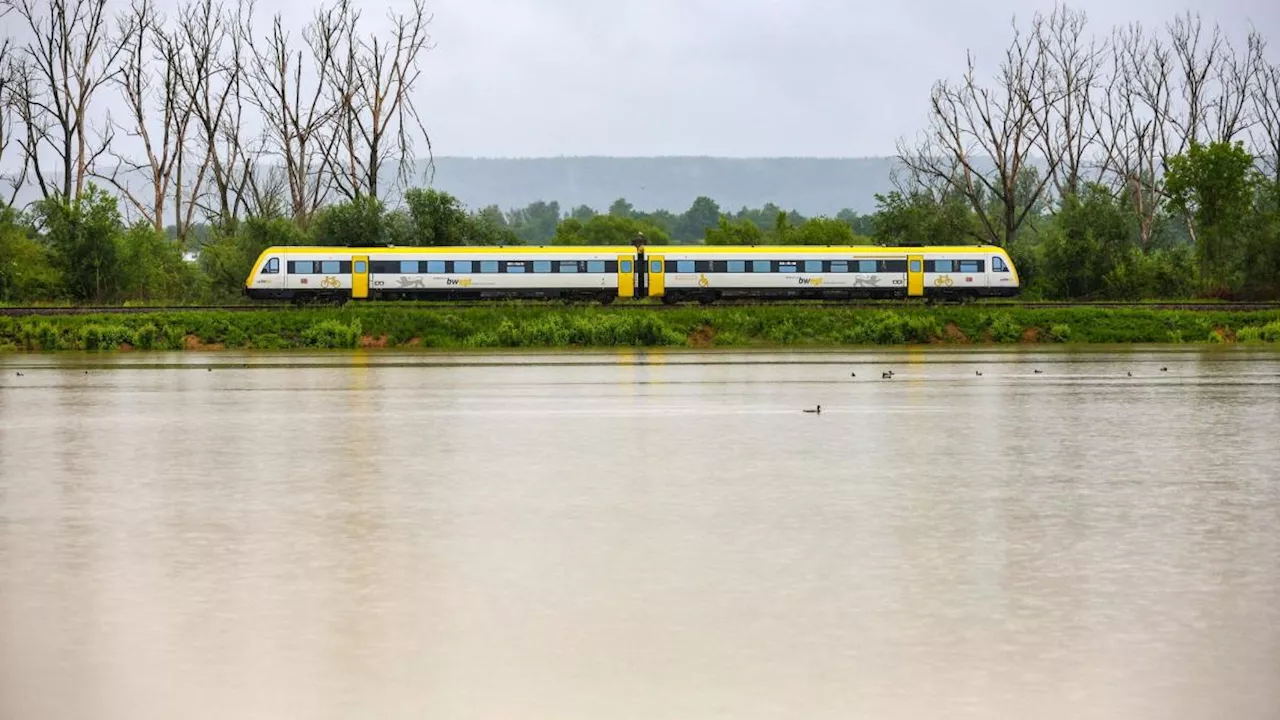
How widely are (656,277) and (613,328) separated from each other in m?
8.44

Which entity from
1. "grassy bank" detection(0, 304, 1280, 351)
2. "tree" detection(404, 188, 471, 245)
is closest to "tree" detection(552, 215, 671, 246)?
"tree" detection(404, 188, 471, 245)

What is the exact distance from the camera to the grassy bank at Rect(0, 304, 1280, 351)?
170ft

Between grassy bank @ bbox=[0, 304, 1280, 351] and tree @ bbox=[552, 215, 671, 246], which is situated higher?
tree @ bbox=[552, 215, 671, 246]

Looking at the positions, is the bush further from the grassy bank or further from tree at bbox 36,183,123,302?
tree at bbox 36,183,123,302

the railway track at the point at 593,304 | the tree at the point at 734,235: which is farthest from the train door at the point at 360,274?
the tree at the point at 734,235

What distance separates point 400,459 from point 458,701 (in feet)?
→ 33.0

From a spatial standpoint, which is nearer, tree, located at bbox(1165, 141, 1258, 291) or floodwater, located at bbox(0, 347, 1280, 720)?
floodwater, located at bbox(0, 347, 1280, 720)

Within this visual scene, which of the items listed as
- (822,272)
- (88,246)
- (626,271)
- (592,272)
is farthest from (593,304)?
(88,246)

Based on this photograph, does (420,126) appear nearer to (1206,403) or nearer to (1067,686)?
(1206,403)

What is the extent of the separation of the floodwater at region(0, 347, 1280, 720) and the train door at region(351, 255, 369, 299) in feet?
124

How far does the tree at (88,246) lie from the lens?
63.7 m

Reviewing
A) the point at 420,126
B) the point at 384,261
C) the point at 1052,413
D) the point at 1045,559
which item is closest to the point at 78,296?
the point at 384,261

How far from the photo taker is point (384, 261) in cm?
6000

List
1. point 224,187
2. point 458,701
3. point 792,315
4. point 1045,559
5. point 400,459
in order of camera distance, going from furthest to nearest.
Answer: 1. point 224,187
2. point 792,315
3. point 400,459
4. point 1045,559
5. point 458,701
